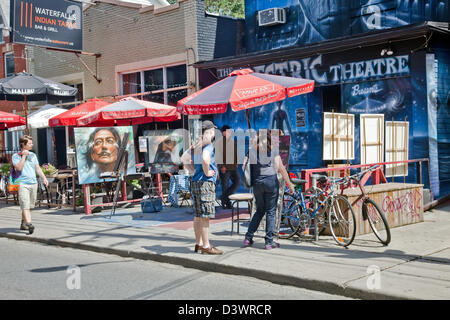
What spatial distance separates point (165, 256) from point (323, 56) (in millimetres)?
7608

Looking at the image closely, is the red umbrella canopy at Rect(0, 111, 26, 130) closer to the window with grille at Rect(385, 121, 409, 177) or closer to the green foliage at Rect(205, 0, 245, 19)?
the window with grille at Rect(385, 121, 409, 177)

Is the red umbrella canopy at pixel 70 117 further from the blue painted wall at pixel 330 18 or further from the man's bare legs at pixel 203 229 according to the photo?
the man's bare legs at pixel 203 229

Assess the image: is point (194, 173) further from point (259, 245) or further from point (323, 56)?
point (323, 56)

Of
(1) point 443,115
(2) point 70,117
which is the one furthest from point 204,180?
(2) point 70,117

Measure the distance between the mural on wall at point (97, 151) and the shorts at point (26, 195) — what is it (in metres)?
2.03

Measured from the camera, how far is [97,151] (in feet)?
42.7

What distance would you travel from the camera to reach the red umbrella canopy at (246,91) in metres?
10.1

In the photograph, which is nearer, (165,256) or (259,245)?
(165,256)

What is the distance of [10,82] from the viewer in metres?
16.2

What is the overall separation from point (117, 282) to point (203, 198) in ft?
5.68

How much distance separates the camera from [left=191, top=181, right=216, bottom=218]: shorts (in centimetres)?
781

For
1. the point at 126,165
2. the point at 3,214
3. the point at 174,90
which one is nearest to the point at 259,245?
the point at 126,165

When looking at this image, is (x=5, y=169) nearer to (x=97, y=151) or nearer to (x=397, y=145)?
(x=97, y=151)
